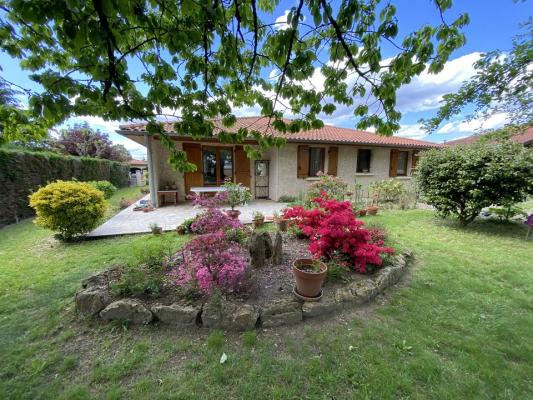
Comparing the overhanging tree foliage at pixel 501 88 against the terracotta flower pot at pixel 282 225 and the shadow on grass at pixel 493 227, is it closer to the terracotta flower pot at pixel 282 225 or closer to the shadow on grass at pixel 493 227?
the shadow on grass at pixel 493 227

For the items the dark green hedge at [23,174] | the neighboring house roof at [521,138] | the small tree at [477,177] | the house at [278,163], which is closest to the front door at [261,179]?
the house at [278,163]

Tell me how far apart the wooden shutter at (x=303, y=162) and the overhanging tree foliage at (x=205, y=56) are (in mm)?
6662

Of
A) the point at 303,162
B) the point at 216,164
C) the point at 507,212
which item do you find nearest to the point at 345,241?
the point at 507,212

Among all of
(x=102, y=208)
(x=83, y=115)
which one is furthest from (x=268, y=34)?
(x=102, y=208)

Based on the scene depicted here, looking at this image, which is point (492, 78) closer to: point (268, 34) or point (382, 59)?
point (382, 59)

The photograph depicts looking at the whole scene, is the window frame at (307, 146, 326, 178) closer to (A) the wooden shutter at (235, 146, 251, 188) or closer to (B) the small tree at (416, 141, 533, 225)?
(A) the wooden shutter at (235, 146, 251, 188)

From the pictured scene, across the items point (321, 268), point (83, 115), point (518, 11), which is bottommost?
point (321, 268)

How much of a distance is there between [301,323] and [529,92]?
656cm

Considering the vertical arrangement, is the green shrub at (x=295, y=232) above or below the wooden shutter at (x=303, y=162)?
below

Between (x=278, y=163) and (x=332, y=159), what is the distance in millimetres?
2730

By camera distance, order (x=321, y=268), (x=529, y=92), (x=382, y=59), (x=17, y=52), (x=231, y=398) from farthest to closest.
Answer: (x=529, y=92)
(x=321, y=268)
(x=17, y=52)
(x=382, y=59)
(x=231, y=398)

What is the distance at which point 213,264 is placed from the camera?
8.54 ft

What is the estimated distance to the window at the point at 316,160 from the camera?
33.8 ft

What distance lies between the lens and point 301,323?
2.45m
